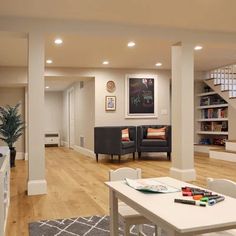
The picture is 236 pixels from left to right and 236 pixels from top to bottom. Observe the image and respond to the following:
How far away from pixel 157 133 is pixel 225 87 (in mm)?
2419

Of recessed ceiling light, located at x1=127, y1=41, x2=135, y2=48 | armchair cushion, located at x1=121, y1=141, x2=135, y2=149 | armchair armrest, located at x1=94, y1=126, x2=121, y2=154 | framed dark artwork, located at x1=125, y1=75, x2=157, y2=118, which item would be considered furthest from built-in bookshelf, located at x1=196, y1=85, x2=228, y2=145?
recessed ceiling light, located at x1=127, y1=41, x2=135, y2=48

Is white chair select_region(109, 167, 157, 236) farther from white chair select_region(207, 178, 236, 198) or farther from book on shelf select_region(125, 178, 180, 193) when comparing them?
white chair select_region(207, 178, 236, 198)

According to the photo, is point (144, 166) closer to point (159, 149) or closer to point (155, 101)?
point (159, 149)

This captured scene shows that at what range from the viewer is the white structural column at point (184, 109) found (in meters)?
5.18

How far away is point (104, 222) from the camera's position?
3.12m

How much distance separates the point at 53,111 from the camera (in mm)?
13078

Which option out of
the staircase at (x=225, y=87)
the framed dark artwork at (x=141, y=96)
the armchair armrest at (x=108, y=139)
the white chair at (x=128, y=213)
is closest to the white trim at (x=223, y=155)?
the staircase at (x=225, y=87)

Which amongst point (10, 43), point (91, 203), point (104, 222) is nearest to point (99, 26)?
point (10, 43)

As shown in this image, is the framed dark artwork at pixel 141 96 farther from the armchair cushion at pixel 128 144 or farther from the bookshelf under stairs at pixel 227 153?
the bookshelf under stairs at pixel 227 153

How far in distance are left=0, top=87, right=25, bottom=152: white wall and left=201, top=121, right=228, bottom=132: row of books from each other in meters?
5.41

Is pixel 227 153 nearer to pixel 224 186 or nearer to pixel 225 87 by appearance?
pixel 225 87

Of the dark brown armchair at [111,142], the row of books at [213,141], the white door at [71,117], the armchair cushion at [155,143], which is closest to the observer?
the dark brown armchair at [111,142]

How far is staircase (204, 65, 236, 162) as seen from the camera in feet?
25.5

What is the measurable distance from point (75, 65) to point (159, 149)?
2925 millimetres
